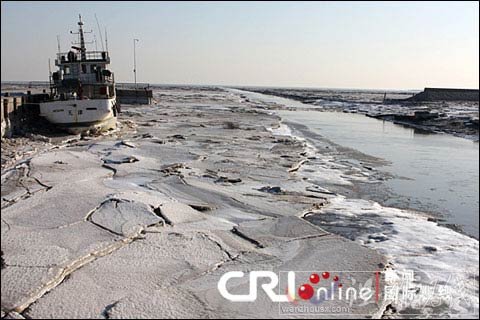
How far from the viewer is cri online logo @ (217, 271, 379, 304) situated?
4.64 m

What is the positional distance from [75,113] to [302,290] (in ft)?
57.4

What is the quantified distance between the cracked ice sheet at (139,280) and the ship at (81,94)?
1532cm

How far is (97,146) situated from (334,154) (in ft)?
28.0

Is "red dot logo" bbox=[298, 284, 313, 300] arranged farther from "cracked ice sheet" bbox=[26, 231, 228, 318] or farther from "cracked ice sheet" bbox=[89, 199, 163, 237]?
"cracked ice sheet" bbox=[89, 199, 163, 237]

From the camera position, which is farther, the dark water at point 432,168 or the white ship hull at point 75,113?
the white ship hull at point 75,113

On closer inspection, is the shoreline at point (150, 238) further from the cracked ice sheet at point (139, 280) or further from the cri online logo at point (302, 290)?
the cri online logo at point (302, 290)

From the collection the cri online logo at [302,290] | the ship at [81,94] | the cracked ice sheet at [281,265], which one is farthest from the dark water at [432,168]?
the ship at [81,94]

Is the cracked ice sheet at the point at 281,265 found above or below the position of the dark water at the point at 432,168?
below

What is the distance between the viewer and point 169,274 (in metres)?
5.05

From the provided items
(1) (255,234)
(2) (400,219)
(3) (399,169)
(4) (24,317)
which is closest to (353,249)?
(1) (255,234)

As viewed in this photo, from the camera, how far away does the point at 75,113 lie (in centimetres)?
1992

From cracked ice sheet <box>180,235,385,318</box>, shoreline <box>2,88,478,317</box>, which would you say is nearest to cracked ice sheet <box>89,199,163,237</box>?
shoreline <box>2,88,478,317</box>

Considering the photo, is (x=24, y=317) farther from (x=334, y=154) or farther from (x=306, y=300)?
(x=334, y=154)

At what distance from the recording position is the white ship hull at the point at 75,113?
19766 mm
